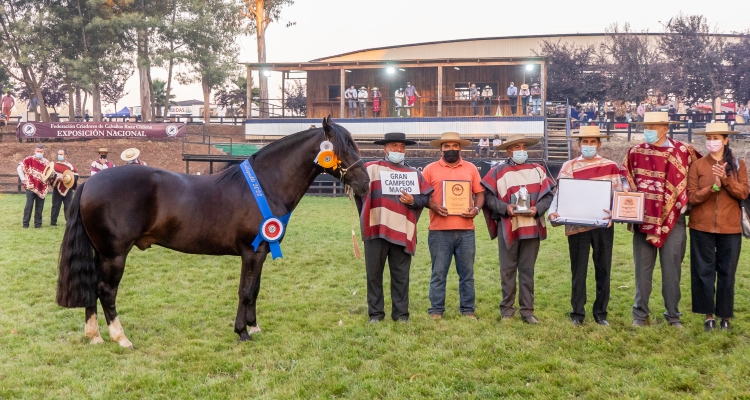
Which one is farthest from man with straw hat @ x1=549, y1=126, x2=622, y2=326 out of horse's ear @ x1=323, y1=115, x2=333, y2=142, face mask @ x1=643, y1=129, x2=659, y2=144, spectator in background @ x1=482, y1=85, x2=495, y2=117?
spectator in background @ x1=482, y1=85, x2=495, y2=117

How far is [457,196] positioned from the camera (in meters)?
6.86

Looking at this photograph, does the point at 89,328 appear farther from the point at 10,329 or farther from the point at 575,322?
the point at 575,322

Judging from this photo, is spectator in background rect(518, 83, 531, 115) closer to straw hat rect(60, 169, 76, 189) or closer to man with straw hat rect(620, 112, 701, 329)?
straw hat rect(60, 169, 76, 189)

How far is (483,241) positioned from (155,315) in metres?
7.32

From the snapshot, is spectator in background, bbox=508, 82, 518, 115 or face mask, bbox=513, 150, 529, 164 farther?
spectator in background, bbox=508, 82, 518, 115

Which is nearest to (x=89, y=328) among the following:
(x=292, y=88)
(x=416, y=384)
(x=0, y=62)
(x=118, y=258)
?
(x=118, y=258)

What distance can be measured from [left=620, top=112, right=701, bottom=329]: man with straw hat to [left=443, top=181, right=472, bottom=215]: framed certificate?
1.61 meters

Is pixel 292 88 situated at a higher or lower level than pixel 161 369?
higher

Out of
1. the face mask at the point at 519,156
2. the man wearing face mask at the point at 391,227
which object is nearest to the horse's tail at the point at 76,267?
the man wearing face mask at the point at 391,227

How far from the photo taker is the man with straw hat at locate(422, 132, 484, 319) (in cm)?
689

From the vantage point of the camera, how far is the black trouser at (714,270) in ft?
20.3

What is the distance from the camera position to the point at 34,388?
4801mm

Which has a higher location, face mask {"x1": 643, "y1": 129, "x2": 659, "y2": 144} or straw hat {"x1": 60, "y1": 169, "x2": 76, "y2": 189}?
face mask {"x1": 643, "y1": 129, "x2": 659, "y2": 144}

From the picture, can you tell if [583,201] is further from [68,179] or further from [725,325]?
[68,179]
